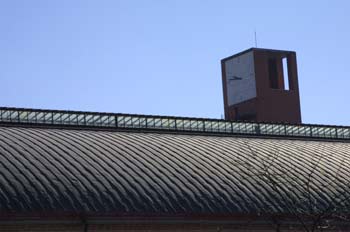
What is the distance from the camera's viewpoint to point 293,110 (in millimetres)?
78062

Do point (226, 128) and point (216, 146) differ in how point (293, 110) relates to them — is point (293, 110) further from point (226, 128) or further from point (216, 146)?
point (216, 146)

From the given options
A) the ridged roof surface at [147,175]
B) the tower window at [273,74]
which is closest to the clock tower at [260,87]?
the tower window at [273,74]

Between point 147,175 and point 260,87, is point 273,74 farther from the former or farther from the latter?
point 147,175

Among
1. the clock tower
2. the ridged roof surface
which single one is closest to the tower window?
the clock tower

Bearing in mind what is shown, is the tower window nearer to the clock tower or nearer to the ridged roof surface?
the clock tower

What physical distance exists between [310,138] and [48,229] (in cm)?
2243

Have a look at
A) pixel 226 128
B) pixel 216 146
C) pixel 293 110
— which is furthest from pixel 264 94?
pixel 216 146

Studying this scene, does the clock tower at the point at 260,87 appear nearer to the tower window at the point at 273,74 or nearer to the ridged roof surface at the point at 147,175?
the tower window at the point at 273,74

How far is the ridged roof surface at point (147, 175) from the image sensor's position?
3422cm

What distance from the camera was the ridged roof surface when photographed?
34.2 m

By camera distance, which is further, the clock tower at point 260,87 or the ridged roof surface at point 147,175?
the clock tower at point 260,87

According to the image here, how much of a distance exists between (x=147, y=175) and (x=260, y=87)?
4084cm

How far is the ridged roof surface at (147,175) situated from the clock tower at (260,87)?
31.0 metres

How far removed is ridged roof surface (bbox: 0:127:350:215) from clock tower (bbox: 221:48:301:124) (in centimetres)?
3098
